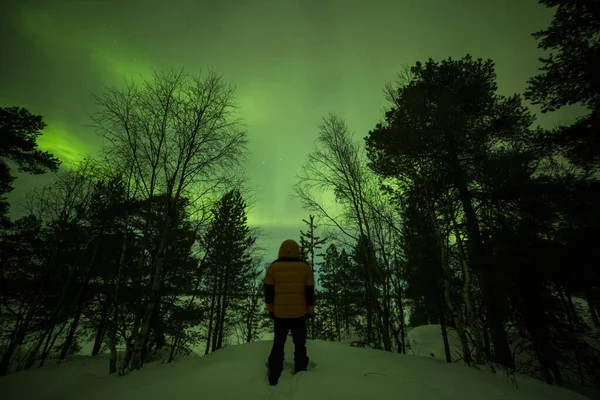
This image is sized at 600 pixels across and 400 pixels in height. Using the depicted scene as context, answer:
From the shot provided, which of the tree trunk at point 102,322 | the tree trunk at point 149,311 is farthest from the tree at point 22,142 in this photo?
the tree trunk at point 149,311

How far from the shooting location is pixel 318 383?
2.98 m

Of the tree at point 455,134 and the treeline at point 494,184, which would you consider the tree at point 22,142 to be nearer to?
the treeline at point 494,184

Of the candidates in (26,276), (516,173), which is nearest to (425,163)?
(516,173)

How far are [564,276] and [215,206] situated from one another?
1365cm

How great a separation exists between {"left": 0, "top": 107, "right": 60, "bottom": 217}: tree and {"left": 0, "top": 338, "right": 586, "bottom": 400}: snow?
9.26 metres

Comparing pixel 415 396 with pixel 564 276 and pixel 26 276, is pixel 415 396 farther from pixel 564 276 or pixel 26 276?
pixel 26 276

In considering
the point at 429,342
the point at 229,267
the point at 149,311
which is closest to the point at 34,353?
the point at 229,267

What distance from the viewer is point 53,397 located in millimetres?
3939

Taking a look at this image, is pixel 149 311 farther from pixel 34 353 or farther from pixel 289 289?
pixel 34 353

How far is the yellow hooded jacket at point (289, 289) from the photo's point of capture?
3.60 meters

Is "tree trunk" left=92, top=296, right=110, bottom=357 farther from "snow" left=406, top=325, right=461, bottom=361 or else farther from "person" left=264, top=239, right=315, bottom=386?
"snow" left=406, top=325, right=461, bottom=361

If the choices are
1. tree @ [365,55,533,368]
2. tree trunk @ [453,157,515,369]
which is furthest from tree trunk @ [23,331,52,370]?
tree trunk @ [453,157,515,369]

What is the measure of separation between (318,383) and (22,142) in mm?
A: 14682

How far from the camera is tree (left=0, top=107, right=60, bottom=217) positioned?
880 centimetres
